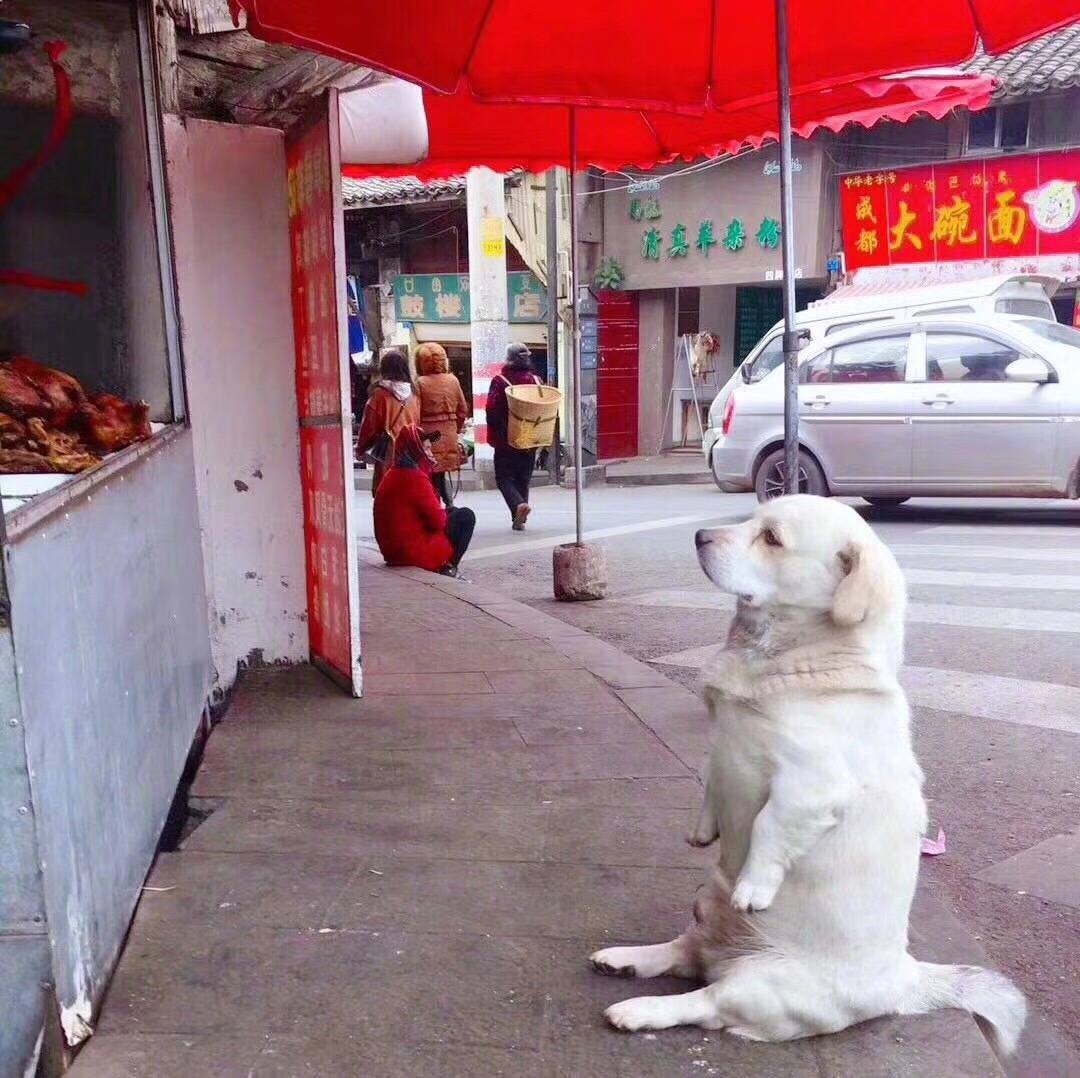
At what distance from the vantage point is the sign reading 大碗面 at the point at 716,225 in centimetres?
1711

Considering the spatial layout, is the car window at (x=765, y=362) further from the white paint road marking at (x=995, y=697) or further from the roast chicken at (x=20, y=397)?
the roast chicken at (x=20, y=397)

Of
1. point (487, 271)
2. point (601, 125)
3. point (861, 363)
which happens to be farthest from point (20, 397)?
point (487, 271)

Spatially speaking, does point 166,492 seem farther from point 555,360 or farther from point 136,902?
point 555,360

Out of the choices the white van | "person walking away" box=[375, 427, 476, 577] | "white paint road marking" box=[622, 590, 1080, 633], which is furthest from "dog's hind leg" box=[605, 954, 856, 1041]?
the white van

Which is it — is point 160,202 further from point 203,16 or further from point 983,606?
point 983,606

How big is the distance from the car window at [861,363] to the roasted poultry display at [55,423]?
26.9 feet

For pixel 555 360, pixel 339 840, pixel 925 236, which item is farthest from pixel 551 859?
pixel 925 236

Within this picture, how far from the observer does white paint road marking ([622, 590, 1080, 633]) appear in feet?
20.3

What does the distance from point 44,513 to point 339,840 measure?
143 cm

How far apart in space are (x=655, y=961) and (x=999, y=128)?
16.5 meters

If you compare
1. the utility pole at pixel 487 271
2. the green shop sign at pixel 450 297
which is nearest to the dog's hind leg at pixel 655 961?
the utility pole at pixel 487 271

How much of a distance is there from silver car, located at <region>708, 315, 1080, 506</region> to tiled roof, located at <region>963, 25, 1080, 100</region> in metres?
6.33

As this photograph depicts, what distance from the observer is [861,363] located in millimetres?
10383

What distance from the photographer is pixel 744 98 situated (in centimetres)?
549
